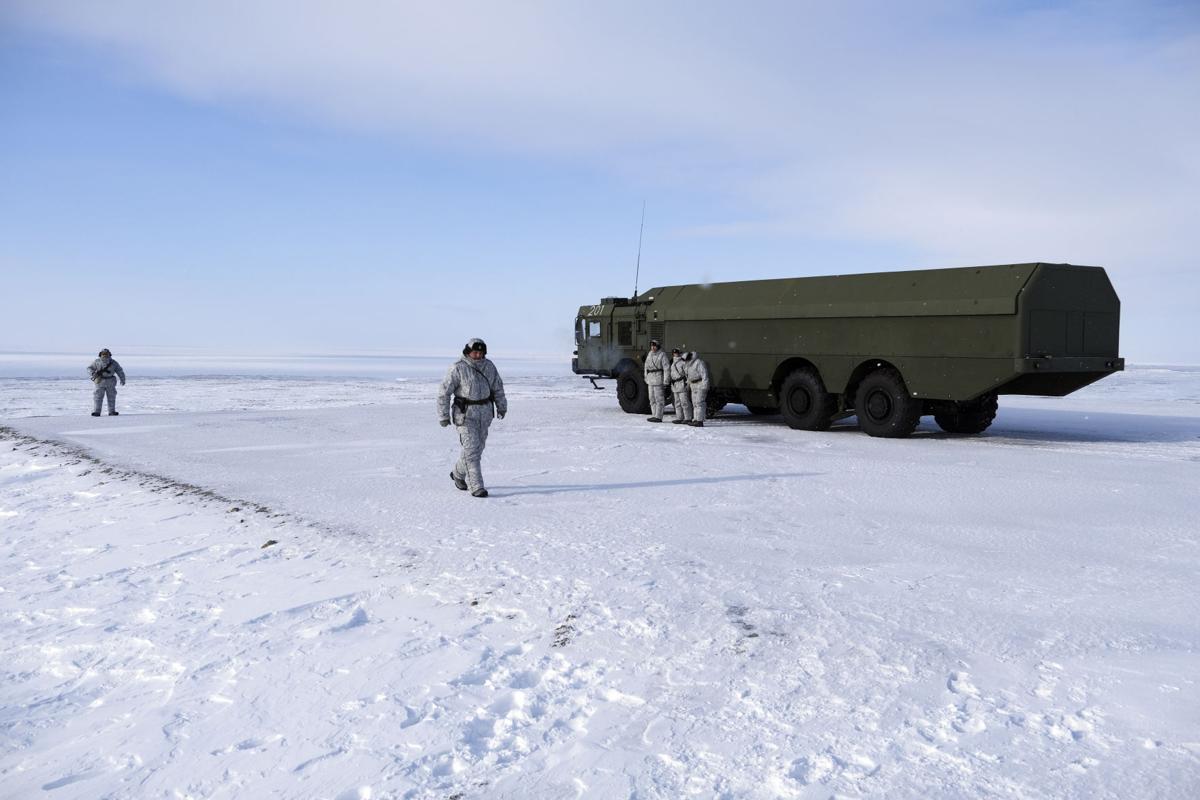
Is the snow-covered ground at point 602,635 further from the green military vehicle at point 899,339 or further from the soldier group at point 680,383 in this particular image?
the soldier group at point 680,383

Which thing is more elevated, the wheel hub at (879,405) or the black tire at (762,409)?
the wheel hub at (879,405)

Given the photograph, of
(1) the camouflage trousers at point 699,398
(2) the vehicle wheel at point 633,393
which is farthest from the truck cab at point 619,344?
(1) the camouflage trousers at point 699,398

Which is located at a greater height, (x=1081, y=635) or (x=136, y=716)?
(x=1081, y=635)

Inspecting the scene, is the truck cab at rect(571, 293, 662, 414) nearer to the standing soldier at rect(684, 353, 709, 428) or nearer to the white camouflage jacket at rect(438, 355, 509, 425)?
the standing soldier at rect(684, 353, 709, 428)

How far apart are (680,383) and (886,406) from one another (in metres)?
3.81

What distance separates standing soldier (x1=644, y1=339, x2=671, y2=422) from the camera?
1691 cm

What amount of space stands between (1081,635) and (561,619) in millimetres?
2889

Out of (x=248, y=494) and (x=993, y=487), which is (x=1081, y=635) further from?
(x=248, y=494)

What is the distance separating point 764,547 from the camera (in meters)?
6.93

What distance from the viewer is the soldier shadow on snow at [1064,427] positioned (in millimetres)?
14695

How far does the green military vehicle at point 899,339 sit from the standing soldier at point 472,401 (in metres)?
7.61

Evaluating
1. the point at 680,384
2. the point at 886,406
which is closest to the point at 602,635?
the point at 886,406

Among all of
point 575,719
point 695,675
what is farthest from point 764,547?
point 575,719

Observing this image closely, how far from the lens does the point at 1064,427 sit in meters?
17.0
